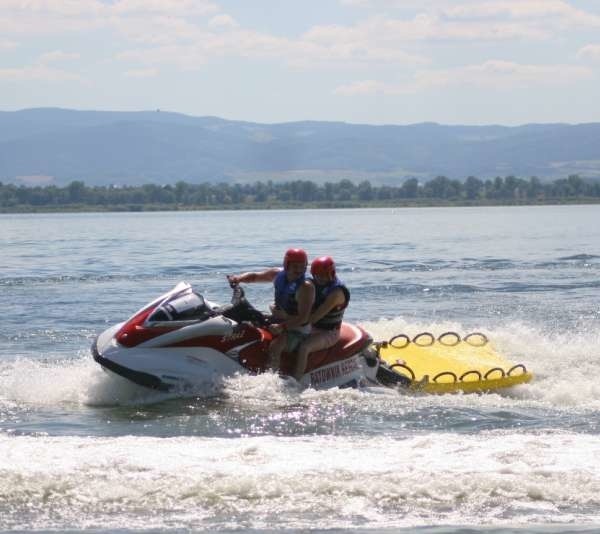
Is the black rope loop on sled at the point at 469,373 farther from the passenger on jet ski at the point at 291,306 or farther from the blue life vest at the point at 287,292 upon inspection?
the blue life vest at the point at 287,292

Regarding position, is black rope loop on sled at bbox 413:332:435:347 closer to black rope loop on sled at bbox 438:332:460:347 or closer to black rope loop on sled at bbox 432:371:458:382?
black rope loop on sled at bbox 438:332:460:347

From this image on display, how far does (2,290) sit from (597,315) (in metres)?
12.6

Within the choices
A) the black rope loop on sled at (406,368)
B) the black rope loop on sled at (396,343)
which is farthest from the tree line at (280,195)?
the black rope loop on sled at (406,368)

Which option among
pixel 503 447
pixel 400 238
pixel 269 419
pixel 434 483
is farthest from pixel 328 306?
pixel 400 238

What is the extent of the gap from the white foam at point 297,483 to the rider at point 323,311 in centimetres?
259

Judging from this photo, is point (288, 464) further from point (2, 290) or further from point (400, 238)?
point (400, 238)

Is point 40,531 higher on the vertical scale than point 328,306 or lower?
lower

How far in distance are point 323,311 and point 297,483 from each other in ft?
12.9

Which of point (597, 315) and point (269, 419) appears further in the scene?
point (597, 315)

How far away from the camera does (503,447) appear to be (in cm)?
938

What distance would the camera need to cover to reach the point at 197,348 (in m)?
11.9

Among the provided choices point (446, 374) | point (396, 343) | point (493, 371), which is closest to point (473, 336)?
point (396, 343)

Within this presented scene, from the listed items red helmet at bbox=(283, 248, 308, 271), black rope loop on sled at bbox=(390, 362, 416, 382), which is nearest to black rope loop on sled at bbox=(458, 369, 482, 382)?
black rope loop on sled at bbox=(390, 362, 416, 382)

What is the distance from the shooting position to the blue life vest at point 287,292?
12.1m
